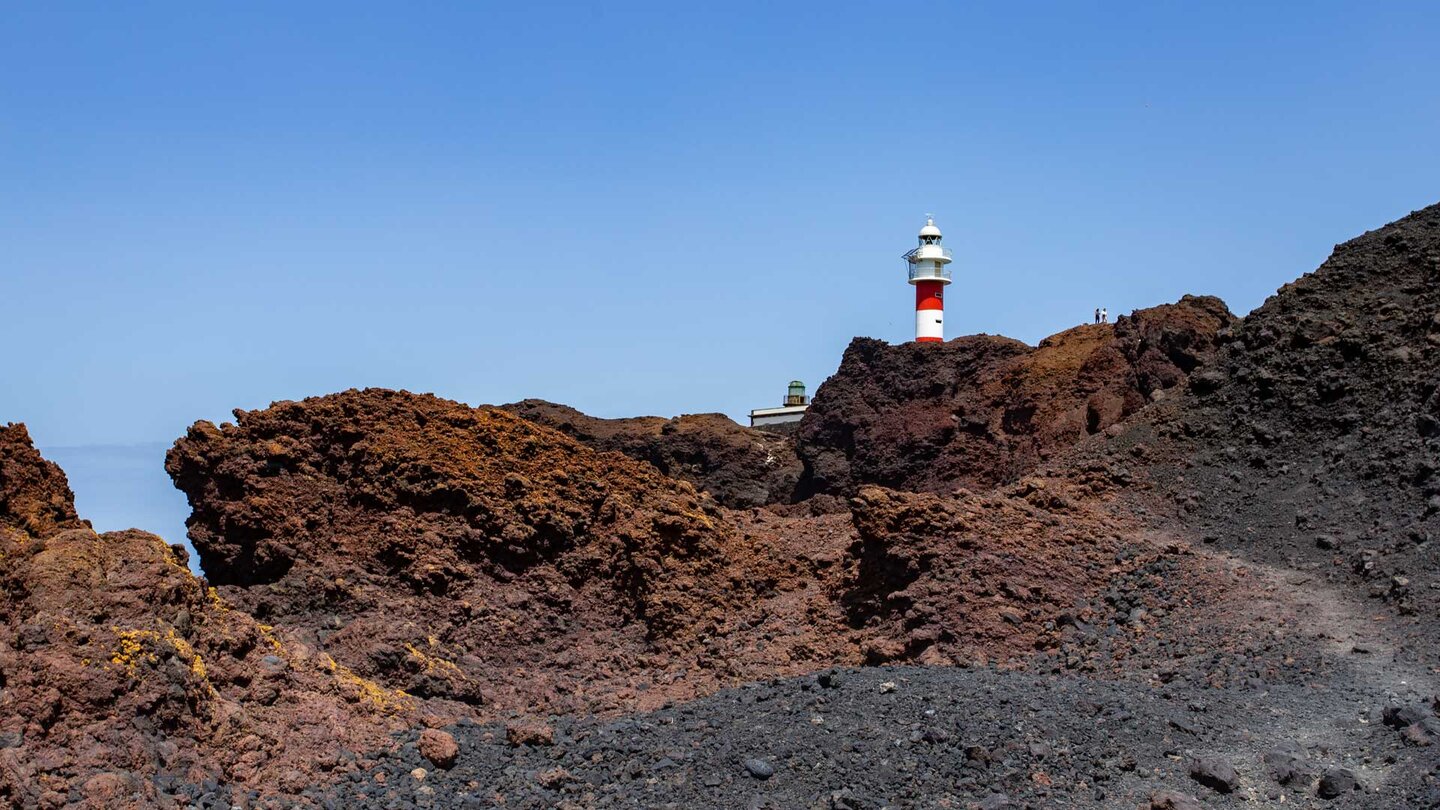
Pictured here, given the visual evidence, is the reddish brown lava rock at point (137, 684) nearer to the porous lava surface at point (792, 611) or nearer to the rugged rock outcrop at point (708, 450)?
the porous lava surface at point (792, 611)

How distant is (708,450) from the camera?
1172 inches

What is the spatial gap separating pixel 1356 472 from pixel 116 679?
1211 cm

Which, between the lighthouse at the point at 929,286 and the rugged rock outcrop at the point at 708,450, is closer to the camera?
the rugged rock outcrop at the point at 708,450

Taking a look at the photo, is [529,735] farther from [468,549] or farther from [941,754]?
[468,549]

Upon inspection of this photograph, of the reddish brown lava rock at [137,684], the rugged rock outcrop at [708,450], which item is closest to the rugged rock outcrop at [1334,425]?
the reddish brown lava rock at [137,684]

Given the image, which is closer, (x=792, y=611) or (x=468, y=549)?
(x=468, y=549)

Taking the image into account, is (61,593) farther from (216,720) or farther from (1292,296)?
(1292,296)

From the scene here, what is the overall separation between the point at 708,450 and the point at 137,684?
19.7 meters

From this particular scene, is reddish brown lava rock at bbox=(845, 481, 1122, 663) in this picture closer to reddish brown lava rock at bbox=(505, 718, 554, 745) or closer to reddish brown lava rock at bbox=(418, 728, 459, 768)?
reddish brown lava rock at bbox=(505, 718, 554, 745)

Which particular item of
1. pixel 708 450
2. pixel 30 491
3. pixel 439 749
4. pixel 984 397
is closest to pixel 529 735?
pixel 439 749

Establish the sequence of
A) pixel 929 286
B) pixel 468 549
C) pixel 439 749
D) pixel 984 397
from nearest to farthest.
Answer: pixel 439 749, pixel 468 549, pixel 984 397, pixel 929 286

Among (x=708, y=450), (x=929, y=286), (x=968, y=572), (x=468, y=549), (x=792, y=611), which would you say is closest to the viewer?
(x=968, y=572)

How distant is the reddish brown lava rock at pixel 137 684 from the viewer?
9734 mm

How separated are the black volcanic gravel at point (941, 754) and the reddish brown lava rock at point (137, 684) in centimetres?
63
